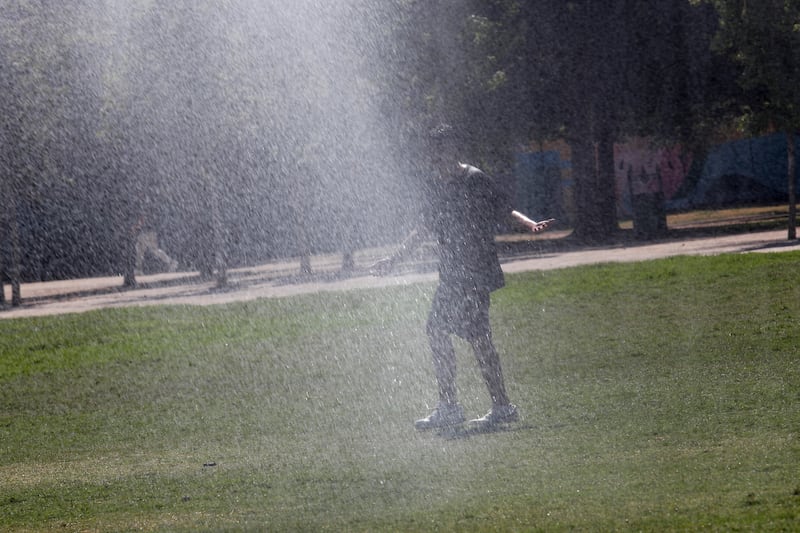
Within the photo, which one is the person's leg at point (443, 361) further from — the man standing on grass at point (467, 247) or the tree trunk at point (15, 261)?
the tree trunk at point (15, 261)

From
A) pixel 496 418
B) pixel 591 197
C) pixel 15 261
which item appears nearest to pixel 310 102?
pixel 15 261

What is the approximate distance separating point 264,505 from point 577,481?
157 cm

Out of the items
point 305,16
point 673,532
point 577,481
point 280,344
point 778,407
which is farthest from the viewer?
point 305,16

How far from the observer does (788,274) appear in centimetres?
1617

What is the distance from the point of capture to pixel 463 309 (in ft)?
27.1

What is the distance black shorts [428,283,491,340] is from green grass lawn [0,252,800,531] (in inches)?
27.8

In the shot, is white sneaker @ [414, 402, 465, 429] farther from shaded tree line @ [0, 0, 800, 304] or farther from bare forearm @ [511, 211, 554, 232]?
shaded tree line @ [0, 0, 800, 304]

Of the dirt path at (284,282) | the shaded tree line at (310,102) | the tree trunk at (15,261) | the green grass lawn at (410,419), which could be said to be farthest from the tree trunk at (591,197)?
the green grass lawn at (410,419)

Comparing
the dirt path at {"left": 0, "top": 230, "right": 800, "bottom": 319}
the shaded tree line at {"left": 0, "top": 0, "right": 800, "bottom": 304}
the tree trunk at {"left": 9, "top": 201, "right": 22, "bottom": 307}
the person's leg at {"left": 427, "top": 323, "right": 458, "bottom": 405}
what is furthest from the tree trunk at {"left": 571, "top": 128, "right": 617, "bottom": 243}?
the person's leg at {"left": 427, "top": 323, "right": 458, "bottom": 405}

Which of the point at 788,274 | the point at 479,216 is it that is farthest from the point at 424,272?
the point at 479,216

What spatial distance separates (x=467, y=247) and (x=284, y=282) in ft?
58.4

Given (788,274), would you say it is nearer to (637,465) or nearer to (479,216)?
(479,216)

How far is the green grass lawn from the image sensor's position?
20.0 feet

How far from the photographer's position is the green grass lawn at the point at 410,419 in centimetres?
611
